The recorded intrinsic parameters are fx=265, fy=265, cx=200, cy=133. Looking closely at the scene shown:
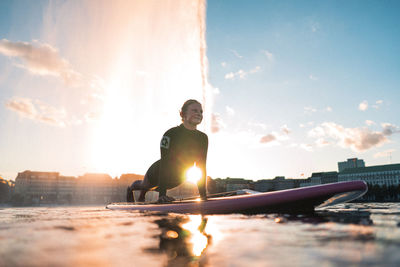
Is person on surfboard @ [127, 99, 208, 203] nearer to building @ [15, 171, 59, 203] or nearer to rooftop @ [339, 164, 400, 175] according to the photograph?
rooftop @ [339, 164, 400, 175]

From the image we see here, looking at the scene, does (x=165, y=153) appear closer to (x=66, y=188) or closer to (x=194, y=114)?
(x=194, y=114)

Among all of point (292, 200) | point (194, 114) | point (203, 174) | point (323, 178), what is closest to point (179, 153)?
point (203, 174)

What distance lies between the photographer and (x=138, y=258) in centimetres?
129

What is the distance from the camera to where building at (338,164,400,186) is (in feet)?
360

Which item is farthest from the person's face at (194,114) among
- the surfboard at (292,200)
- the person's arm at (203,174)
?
the surfboard at (292,200)

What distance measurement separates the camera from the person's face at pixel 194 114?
617 cm

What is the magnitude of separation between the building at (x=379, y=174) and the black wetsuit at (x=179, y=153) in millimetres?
128392

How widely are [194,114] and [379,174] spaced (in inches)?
5243

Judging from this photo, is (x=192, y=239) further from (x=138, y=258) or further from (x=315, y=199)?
(x=315, y=199)

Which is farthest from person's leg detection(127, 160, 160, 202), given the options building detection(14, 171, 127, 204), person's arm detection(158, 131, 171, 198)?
building detection(14, 171, 127, 204)

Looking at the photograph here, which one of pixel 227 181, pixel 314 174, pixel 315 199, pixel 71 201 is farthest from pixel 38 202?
pixel 315 199

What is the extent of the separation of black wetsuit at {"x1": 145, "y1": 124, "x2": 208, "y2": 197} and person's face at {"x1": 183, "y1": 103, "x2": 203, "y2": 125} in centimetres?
24

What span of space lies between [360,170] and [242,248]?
5533 inches

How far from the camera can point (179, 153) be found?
6.19m
